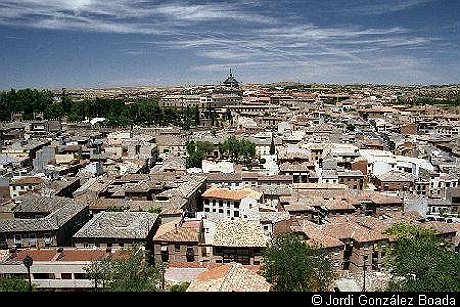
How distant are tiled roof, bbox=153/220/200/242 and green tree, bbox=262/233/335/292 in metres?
1.22

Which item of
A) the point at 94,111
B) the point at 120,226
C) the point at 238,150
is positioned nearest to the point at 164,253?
the point at 120,226

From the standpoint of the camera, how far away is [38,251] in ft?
16.2

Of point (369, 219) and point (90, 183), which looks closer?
point (369, 219)

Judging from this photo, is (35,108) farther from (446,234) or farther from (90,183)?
(446,234)

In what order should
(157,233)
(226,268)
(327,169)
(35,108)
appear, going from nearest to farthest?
(226,268) < (157,233) < (327,169) < (35,108)

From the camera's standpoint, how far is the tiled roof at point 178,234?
17.2 feet

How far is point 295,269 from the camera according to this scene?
4066 millimetres

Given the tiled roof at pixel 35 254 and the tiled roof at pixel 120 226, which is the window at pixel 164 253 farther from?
the tiled roof at pixel 35 254

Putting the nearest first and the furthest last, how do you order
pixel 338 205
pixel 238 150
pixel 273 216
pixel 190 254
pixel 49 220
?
pixel 190 254
pixel 49 220
pixel 273 216
pixel 338 205
pixel 238 150

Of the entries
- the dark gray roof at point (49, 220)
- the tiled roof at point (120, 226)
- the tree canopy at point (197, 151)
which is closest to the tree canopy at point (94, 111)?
the tree canopy at point (197, 151)

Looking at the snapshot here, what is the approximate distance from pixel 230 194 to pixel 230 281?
3606 mm

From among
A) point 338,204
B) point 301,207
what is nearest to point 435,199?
point 338,204

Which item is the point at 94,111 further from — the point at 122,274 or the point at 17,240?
the point at 122,274

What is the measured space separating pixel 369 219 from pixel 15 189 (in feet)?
19.9
